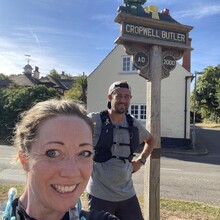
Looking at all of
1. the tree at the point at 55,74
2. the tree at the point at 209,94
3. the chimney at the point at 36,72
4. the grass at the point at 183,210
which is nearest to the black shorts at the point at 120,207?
the grass at the point at 183,210

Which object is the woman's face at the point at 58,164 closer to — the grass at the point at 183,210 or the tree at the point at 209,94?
the grass at the point at 183,210

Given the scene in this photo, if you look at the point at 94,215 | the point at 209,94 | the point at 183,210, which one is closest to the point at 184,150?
the point at 183,210

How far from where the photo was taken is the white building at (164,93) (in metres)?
19.0

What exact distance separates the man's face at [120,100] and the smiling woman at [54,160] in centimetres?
171

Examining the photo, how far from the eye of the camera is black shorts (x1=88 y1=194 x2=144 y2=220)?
2957 mm

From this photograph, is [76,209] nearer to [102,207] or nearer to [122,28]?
[102,207]

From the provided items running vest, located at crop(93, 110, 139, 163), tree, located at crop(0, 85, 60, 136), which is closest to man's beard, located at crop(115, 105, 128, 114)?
running vest, located at crop(93, 110, 139, 163)

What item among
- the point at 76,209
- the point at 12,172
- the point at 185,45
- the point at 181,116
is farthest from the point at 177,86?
the point at 76,209

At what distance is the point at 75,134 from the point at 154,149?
8.37 ft

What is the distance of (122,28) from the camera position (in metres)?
3.59

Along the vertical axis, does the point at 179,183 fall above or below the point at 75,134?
below

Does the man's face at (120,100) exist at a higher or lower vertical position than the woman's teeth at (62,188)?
higher

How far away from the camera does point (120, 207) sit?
3.02 m

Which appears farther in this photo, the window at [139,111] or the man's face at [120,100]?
the window at [139,111]
